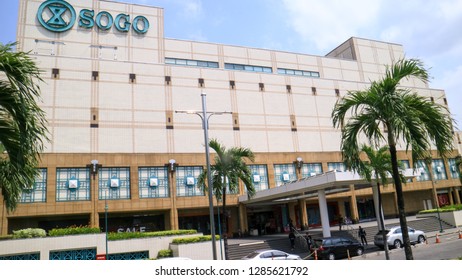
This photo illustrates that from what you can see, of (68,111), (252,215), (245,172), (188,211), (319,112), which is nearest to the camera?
(245,172)

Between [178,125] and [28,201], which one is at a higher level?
[178,125]

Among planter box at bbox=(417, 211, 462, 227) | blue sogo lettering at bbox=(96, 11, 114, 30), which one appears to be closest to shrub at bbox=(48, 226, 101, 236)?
blue sogo lettering at bbox=(96, 11, 114, 30)

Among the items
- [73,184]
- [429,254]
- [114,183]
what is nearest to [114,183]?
[114,183]

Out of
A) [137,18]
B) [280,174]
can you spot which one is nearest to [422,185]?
[280,174]

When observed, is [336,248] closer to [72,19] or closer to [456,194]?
[72,19]

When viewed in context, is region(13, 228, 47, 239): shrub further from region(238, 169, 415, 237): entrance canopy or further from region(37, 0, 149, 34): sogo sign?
region(37, 0, 149, 34): sogo sign

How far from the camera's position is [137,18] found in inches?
1850

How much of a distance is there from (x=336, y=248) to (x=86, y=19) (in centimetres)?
3777

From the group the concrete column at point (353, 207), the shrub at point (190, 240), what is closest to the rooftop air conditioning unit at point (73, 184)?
the shrub at point (190, 240)

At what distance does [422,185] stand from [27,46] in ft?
174

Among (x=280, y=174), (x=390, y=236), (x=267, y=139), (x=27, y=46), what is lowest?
Answer: (x=390, y=236)

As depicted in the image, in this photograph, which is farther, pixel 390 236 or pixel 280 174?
pixel 280 174

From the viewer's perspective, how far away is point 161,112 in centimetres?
4203

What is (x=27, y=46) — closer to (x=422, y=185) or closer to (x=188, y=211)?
(x=188, y=211)
